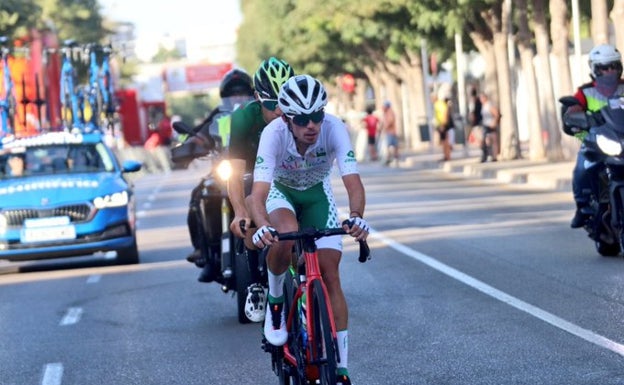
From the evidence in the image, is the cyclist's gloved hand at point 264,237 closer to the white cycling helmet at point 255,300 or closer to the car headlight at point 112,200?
the white cycling helmet at point 255,300

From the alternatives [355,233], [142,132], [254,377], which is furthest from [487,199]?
[142,132]

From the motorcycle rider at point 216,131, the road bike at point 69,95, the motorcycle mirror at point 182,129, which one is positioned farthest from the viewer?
the road bike at point 69,95

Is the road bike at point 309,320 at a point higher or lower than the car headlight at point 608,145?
lower

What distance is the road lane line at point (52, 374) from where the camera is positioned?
10.5 metres

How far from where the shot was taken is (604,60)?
15.3 meters

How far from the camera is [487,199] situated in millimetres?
28016

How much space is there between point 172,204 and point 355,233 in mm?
27893

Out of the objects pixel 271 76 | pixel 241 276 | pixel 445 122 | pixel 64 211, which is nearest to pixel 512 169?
pixel 445 122

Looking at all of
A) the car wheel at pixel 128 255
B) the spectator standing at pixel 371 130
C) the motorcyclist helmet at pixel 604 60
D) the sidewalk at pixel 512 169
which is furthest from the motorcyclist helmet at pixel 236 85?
the spectator standing at pixel 371 130

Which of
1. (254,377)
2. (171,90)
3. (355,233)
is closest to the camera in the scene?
(355,233)

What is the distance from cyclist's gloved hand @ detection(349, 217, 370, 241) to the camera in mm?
7770

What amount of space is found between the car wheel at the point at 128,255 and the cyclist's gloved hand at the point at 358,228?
463 inches

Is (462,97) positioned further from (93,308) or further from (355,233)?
(355,233)

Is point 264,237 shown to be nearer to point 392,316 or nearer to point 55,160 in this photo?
point 392,316
